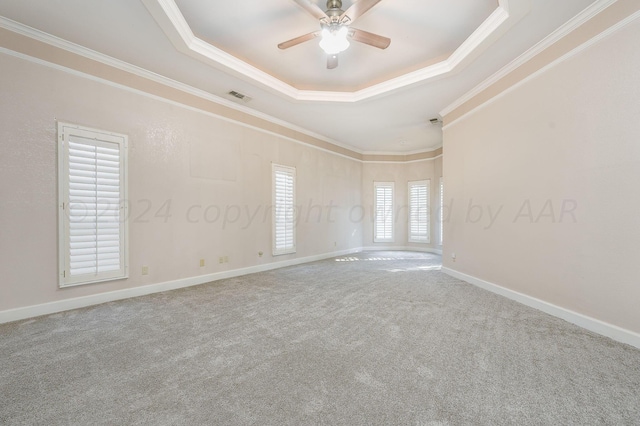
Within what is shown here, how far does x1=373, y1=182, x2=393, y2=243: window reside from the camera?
8.21m

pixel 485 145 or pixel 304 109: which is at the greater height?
pixel 304 109

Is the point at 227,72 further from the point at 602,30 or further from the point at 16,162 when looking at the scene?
the point at 602,30

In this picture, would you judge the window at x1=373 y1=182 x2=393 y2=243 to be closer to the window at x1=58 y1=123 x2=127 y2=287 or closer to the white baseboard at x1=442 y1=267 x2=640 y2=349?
the white baseboard at x1=442 y1=267 x2=640 y2=349

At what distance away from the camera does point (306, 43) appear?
10.7ft

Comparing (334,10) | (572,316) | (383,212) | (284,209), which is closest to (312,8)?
(334,10)

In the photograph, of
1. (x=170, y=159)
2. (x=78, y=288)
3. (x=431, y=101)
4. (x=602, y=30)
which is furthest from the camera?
(x=431, y=101)

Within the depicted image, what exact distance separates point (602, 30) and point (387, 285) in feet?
Result: 11.6

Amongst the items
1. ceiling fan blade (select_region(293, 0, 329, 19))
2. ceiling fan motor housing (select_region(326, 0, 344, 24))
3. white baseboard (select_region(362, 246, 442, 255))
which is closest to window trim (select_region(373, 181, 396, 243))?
white baseboard (select_region(362, 246, 442, 255))

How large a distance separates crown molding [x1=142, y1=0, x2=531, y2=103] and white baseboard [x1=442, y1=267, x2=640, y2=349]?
2.92 m

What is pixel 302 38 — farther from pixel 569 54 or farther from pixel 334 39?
pixel 569 54

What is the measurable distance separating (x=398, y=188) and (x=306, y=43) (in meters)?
5.83

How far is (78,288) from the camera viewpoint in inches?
122

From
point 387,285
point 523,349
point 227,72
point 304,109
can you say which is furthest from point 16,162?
point 523,349

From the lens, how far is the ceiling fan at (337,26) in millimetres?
2377
